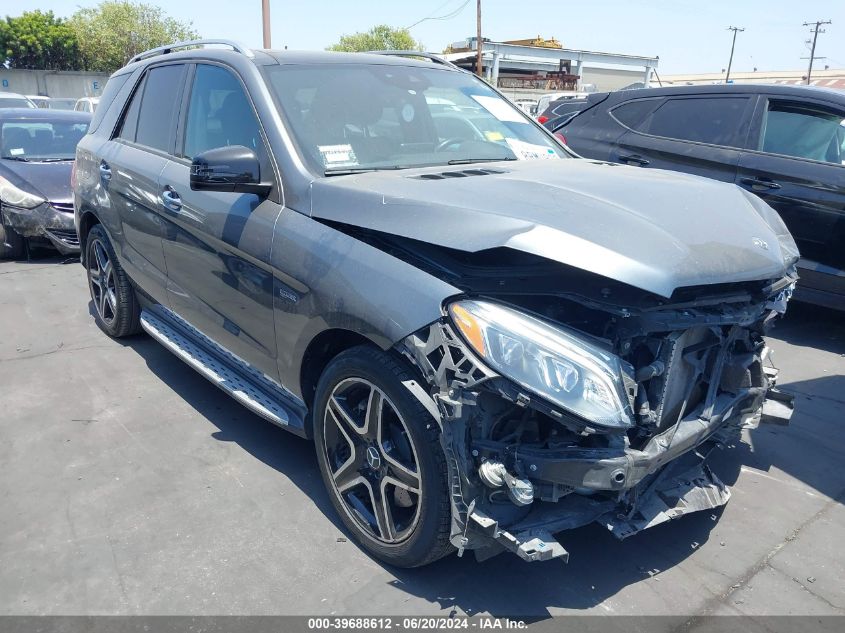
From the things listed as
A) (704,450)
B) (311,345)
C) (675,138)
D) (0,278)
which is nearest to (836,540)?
(704,450)

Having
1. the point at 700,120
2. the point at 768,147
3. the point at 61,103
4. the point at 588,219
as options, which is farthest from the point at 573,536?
the point at 61,103

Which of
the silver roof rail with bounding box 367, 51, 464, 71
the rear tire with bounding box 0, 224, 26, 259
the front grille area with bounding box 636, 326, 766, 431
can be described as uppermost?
the silver roof rail with bounding box 367, 51, 464, 71

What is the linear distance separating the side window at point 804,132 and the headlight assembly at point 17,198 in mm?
7302

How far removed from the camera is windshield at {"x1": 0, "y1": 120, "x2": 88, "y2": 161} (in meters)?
8.41

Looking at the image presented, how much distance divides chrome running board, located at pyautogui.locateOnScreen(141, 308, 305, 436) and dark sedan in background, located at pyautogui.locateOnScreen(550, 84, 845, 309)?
424 cm

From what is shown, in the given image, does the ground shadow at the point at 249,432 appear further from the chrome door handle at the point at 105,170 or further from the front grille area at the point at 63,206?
the front grille area at the point at 63,206

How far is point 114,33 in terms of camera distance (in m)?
48.3

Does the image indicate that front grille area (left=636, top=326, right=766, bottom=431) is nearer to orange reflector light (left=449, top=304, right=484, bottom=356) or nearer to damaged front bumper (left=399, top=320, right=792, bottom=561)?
damaged front bumper (left=399, top=320, right=792, bottom=561)

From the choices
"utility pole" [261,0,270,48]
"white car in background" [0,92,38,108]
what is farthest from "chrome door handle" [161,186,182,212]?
"white car in background" [0,92,38,108]

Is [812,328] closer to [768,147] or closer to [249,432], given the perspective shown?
[768,147]

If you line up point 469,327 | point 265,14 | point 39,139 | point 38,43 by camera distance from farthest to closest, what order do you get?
point 38,43 → point 265,14 → point 39,139 → point 469,327

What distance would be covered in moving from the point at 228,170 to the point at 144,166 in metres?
1.49

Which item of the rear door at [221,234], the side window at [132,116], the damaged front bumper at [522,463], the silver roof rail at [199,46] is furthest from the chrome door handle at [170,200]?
the damaged front bumper at [522,463]

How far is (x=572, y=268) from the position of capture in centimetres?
239
